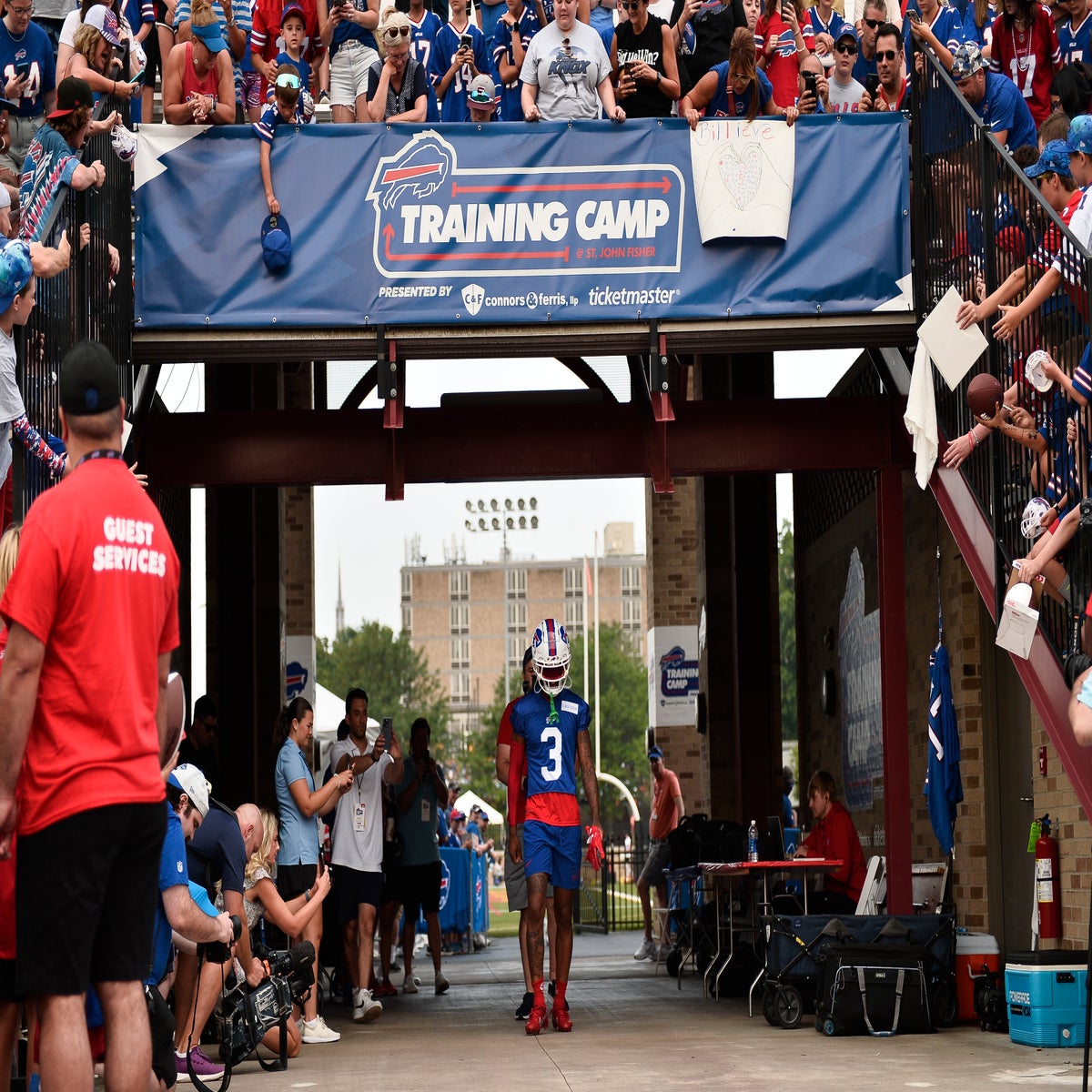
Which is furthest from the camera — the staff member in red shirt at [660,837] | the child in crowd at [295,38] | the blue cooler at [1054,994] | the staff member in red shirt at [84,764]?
the staff member in red shirt at [660,837]

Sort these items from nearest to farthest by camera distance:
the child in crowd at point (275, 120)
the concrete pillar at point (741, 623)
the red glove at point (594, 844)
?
the red glove at point (594, 844) < the child in crowd at point (275, 120) < the concrete pillar at point (741, 623)

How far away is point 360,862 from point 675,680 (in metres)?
9.18

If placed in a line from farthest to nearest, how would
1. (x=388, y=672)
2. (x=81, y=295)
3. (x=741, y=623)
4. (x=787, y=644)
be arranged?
(x=388, y=672), (x=787, y=644), (x=741, y=623), (x=81, y=295)

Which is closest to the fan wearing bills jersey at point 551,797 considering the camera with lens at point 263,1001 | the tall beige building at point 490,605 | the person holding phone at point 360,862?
the person holding phone at point 360,862

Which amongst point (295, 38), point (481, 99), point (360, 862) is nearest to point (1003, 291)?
point (481, 99)

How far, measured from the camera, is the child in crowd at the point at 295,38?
11.0m

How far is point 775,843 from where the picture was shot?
12648 mm

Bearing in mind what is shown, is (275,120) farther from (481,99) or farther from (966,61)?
(966,61)

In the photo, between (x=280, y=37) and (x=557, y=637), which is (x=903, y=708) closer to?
(x=557, y=637)

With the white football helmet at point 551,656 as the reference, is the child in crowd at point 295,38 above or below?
above

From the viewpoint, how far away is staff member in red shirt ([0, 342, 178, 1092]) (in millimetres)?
4020

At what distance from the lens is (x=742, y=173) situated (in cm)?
1023

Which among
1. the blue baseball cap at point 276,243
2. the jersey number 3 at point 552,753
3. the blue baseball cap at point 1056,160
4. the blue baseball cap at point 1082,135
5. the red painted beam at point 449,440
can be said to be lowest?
the jersey number 3 at point 552,753

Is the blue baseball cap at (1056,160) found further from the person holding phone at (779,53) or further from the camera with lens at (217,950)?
the camera with lens at (217,950)
